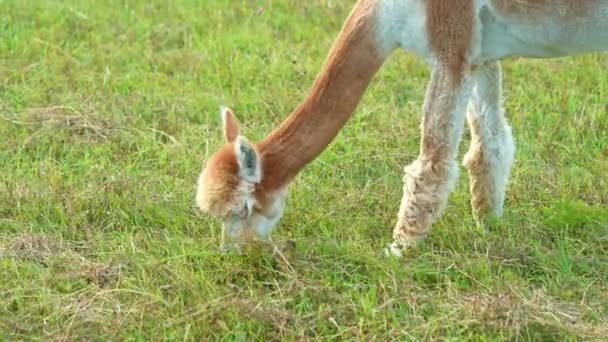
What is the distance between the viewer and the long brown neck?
583cm

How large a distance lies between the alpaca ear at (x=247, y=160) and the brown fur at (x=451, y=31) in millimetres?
1048

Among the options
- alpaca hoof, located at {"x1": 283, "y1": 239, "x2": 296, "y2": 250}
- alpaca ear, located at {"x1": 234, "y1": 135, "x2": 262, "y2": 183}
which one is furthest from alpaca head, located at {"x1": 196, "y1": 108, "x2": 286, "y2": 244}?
alpaca hoof, located at {"x1": 283, "y1": 239, "x2": 296, "y2": 250}

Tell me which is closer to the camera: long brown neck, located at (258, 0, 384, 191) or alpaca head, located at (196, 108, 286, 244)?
alpaca head, located at (196, 108, 286, 244)

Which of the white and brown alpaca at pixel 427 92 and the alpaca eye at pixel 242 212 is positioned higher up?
the white and brown alpaca at pixel 427 92

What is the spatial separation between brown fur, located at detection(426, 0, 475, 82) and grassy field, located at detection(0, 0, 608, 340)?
98cm

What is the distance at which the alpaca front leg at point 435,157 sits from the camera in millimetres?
5734

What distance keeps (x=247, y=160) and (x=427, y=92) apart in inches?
38.9

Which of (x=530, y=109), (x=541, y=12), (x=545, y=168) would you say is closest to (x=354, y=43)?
(x=541, y=12)

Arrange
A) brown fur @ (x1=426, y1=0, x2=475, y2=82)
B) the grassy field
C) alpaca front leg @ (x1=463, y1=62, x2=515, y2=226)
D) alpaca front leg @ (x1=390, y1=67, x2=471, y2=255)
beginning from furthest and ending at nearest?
alpaca front leg @ (x1=463, y1=62, x2=515, y2=226), alpaca front leg @ (x1=390, y1=67, x2=471, y2=255), brown fur @ (x1=426, y1=0, x2=475, y2=82), the grassy field

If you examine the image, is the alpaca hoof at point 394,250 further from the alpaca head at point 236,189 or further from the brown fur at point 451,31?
the brown fur at point 451,31

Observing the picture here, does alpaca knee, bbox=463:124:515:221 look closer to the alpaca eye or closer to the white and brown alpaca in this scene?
the white and brown alpaca

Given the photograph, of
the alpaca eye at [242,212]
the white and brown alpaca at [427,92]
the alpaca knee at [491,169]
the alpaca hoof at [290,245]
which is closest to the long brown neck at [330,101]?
the white and brown alpaca at [427,92]

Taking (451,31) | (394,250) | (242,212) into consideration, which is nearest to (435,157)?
(394,250)

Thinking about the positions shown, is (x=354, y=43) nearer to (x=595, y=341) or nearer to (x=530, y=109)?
(x=595, y=341)
